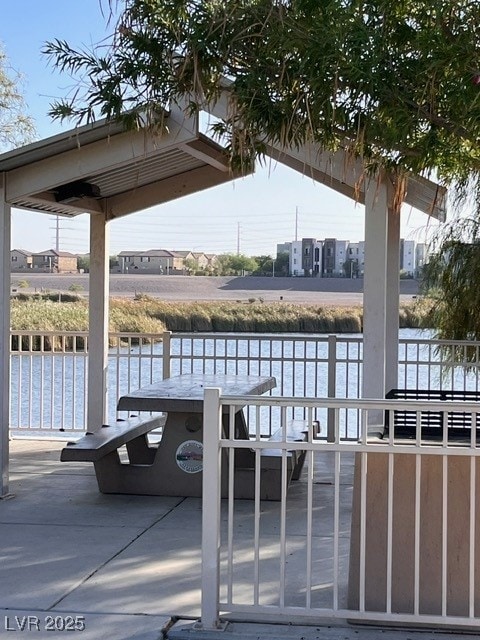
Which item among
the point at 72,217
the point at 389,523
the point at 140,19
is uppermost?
the point at 140,19

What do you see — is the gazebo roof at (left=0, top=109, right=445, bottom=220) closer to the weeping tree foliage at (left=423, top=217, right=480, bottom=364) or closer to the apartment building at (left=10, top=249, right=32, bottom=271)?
the weeping tree foliage at (left=423, top=217, right=480, bottom=364)

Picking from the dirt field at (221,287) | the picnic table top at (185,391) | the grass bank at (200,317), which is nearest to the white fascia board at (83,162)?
the picnic table top at (185,391)

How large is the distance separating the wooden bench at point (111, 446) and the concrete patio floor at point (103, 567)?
27cm

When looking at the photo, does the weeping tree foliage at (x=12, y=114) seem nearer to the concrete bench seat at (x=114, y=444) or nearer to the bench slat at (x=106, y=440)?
the concrete bench seat at (x=114, y=444)

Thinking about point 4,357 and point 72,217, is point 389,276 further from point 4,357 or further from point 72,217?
point 4,357

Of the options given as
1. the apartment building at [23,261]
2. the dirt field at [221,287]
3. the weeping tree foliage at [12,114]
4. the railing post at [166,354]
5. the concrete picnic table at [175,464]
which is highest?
the weeping tree foliage at [12,114]

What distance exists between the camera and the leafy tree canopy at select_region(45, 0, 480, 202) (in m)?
4.46

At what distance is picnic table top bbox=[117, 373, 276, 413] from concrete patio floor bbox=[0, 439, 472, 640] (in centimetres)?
80

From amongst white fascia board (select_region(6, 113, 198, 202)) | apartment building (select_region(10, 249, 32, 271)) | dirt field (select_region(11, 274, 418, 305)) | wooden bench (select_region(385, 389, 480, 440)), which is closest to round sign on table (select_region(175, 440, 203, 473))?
wooden bench (select_region(385, 389, 480, 440))

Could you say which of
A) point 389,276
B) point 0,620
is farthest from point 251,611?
point 389,276

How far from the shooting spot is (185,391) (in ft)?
24.5

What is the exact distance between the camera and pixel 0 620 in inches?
175

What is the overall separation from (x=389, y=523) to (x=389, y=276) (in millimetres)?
5271

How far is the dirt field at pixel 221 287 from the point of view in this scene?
2217 centimetres
